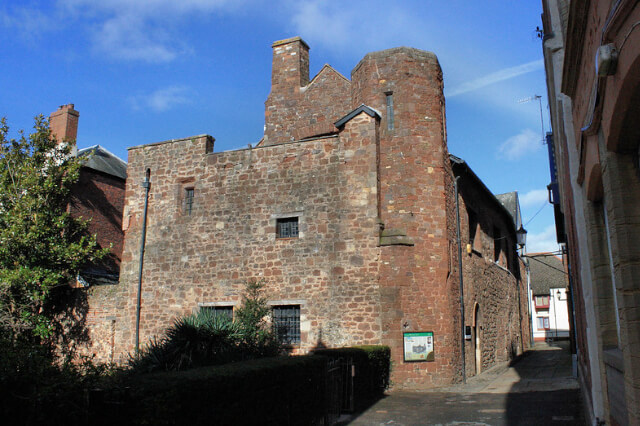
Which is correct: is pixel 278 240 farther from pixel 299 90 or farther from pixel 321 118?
pixel 299 90

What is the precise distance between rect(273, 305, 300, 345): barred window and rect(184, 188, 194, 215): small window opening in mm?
4645

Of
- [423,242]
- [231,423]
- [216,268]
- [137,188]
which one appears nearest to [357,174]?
[423,242]

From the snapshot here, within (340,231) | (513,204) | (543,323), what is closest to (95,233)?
(340,231)

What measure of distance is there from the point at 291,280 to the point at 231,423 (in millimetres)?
8968

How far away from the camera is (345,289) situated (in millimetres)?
14812

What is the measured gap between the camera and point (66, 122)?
2506cm

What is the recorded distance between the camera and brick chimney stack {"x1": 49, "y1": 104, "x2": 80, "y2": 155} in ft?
82.3

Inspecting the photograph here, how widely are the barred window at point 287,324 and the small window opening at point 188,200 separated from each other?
15.2 feet

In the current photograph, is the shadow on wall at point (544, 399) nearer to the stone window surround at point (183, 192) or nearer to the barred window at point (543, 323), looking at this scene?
the stone window surround at point (183, 192)

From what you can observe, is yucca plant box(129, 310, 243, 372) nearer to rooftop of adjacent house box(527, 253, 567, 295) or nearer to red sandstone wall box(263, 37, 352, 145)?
red sandstone wall box(263, 37, 352, 145)

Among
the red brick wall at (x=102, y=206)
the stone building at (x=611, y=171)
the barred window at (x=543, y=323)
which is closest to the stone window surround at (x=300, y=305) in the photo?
the stone building at (x=611, y=171)

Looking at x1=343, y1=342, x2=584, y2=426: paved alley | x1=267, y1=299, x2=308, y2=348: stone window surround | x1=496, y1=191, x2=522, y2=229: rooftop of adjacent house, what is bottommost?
x1=343, y1=342, x2=584, y2=426: paved alley

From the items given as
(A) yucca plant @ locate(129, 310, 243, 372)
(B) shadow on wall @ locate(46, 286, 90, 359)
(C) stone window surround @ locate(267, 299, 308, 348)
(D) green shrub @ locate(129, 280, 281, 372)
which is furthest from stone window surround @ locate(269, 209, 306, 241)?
(B) shadow on wall @ locate(46, 286, 90, 359)

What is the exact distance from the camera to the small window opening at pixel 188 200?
17.7m
